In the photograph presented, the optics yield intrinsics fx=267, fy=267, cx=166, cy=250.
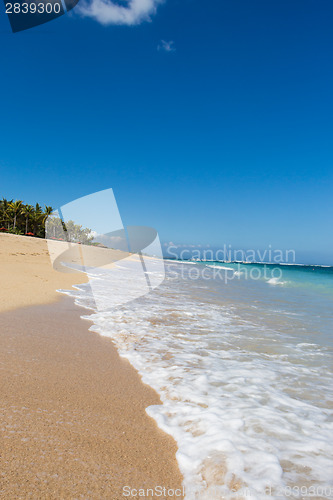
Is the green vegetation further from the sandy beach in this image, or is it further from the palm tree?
the sandy beach

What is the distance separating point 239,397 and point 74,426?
63.5 inches

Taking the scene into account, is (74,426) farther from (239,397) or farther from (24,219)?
(24,219)

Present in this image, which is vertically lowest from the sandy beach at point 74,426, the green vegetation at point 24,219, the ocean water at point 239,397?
the ocean water at point 239,397

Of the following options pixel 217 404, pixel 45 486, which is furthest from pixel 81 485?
pixel 217 404

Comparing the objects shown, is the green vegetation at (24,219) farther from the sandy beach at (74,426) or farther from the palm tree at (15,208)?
the sandy beach at (74,426)

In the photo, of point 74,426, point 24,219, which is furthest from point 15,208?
point 74,426

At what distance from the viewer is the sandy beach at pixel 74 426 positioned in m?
1.52

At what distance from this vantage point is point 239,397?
2725 millimetres

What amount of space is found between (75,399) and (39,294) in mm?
5231

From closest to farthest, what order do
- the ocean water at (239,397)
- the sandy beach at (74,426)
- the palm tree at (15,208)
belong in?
the sandy beach at (74,426), the ocean water at (239,397), the palm tree at (15,208)

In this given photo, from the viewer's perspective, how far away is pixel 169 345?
4.23 m

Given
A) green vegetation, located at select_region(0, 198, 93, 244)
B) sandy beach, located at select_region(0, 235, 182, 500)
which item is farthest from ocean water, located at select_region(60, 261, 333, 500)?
green vegetation, located at select_region(0, 198, 93, 244)

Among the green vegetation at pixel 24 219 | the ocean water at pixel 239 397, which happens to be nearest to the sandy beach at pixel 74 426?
the ocean water at pixel 239 397

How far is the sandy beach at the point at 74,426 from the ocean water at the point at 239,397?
0.19 meters
